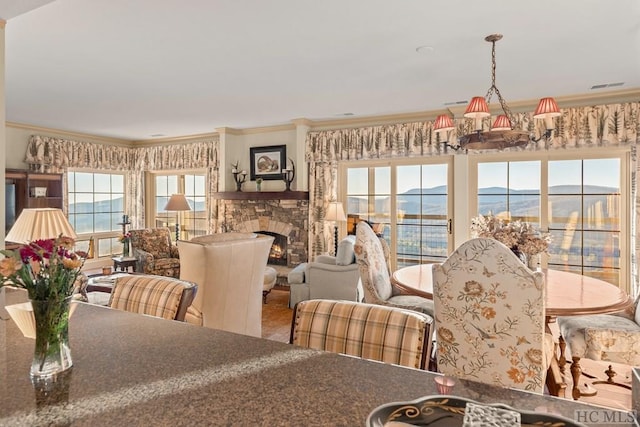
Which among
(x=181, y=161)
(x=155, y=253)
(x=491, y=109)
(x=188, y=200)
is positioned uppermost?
(x=491, y=109)

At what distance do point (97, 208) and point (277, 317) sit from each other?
16.5 ft

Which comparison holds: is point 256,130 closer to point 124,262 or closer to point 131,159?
point 124,262

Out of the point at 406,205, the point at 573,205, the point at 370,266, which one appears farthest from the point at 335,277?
the point at 573,205

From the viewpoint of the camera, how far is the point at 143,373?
3.15 ft

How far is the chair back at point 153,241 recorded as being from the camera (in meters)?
6.13

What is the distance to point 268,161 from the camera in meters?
6.49

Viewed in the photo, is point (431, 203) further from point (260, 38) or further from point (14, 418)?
point (14, 418)

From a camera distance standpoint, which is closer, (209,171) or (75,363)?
(75,363)

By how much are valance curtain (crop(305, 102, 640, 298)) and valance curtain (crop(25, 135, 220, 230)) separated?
199 cm

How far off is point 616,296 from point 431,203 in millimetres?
3008

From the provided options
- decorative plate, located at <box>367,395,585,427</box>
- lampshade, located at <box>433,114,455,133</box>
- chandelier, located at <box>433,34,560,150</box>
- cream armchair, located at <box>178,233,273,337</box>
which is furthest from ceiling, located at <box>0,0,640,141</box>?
decorative plate, located at <box>367,395,585,427</box>

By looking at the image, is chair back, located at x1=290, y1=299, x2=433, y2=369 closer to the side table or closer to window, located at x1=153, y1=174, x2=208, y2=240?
the side table

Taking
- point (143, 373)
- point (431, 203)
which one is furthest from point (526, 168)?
point (143, 373)

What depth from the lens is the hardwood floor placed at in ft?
12.7
